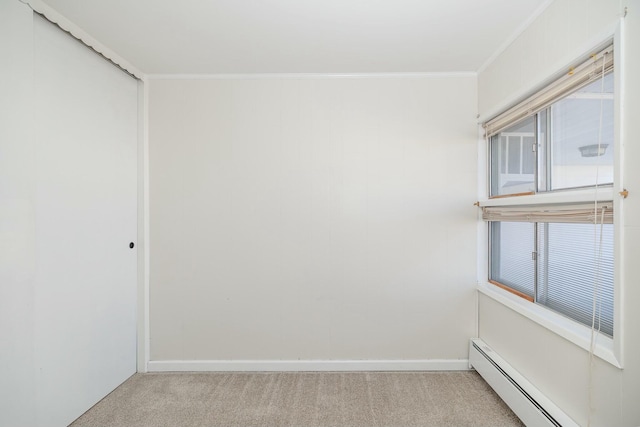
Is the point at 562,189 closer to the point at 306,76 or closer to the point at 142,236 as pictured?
the point at 306,76

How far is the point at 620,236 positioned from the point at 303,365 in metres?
2.14

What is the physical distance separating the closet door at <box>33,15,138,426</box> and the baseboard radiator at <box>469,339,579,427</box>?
8.95 ft

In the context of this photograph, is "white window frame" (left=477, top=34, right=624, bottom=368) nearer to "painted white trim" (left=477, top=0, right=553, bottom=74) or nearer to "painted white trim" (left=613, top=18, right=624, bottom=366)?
"painted white trim" (left=613, top=18, right=624, bottom=366)

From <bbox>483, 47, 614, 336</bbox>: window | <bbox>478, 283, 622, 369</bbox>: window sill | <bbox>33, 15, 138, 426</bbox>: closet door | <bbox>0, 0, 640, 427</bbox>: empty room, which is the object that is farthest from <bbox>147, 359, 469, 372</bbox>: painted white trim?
<bbox>483, 47, 614, 336</bbox>: window

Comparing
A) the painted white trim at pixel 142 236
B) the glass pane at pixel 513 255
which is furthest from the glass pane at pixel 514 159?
the painted white trim at pixel 142 236

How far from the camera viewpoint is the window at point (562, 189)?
1.31 metres

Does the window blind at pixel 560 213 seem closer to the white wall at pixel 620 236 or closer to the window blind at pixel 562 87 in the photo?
the white wall at pixel 620 236

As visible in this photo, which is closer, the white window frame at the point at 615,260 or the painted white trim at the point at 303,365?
the white window frame at the point at 615,260

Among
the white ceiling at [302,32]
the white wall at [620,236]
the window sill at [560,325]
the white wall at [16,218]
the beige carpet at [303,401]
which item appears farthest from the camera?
the beige carpet at [303,401]

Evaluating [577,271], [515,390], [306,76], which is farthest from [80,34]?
[515,390]

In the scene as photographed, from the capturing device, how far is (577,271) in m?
1.49

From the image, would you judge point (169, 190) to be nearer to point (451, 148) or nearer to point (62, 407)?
point (62, 407)

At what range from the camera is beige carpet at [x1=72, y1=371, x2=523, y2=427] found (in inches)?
70.6

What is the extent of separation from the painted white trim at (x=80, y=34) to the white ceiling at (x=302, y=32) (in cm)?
3
